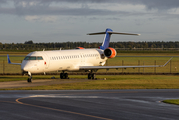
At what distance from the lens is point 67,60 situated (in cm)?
3719

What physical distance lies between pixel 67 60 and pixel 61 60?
119 cm

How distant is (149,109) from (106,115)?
290 cm

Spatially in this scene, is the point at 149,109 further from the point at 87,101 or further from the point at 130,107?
the point at 87,101

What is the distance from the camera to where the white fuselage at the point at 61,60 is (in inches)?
1283

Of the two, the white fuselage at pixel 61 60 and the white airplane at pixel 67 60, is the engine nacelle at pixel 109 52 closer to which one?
the white airplane at pixel 67 60

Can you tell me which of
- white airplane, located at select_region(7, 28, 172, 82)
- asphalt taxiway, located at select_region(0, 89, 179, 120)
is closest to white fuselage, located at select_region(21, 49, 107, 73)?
white airplane, located at select_region(7, 28, 172, 82)

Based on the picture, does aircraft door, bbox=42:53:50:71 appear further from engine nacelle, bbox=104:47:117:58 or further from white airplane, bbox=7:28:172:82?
engine nacelle, bbox=104:47:117:58

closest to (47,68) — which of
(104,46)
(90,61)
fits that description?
(90,61)

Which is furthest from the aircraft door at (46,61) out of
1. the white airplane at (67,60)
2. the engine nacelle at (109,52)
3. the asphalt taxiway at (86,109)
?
the asphalt taxiway at (86,109)

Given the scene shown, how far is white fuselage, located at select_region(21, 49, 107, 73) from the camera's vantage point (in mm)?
32594

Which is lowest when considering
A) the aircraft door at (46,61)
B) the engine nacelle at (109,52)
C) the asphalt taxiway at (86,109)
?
the asphalt taxiway at (86,109)

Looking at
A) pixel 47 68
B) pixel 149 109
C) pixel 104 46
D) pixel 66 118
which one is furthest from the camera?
pixel 104 46

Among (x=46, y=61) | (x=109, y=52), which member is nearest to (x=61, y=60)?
(x=46, y=61)

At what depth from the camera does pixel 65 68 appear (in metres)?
37.5
